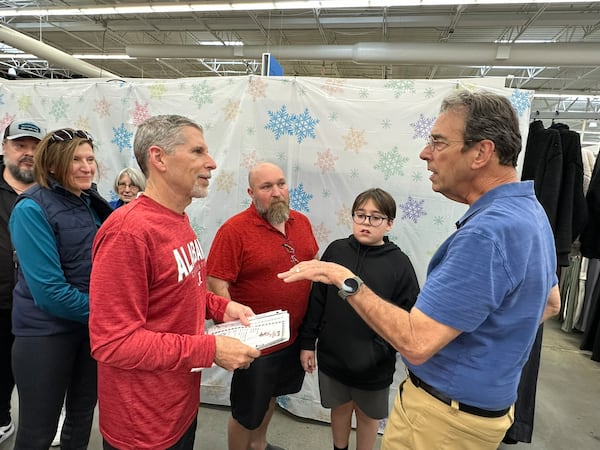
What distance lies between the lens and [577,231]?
7.84 feet

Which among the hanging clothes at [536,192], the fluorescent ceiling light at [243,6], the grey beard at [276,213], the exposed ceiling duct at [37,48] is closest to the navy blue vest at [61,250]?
the grey beard at [276,213]

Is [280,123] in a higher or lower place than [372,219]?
higher

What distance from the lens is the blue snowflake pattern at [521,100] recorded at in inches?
79.2

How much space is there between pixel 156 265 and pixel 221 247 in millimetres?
664

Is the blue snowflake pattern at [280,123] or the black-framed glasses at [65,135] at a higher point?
the blue snowflake pattern at [280,123]

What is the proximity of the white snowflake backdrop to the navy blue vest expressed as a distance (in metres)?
1.03

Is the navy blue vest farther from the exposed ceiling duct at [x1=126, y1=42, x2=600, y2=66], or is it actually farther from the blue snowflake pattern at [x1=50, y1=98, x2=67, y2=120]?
the exposed ceiling duct at [x1=126, y1=42, x2=600, y2=66]

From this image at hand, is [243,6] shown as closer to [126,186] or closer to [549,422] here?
[126,186]

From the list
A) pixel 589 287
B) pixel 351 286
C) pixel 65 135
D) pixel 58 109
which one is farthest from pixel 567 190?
pixel 58 109

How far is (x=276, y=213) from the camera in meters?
1.71

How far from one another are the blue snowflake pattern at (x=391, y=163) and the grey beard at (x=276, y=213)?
2.60 feet

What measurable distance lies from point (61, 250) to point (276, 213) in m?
0.89

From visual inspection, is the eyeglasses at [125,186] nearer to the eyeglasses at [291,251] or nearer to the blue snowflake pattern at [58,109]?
the blue snowflake pattern at [58,109]

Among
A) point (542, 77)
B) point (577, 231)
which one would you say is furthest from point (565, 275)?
point (542, 77)
